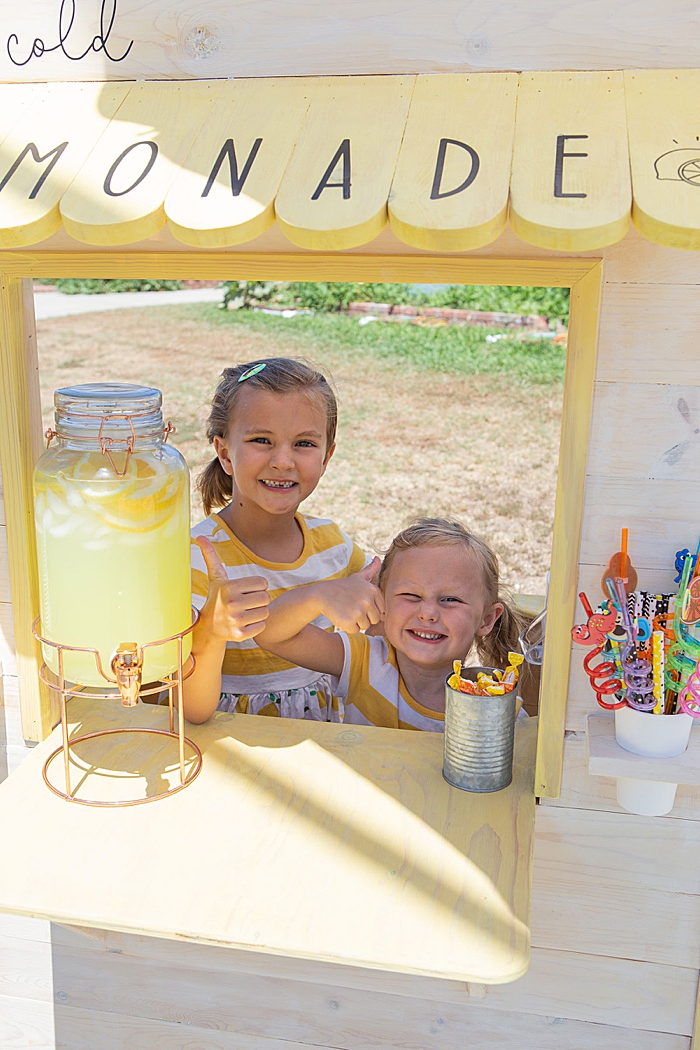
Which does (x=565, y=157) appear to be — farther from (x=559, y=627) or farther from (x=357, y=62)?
(x=559, y=627)

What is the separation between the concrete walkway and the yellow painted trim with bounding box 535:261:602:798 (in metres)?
7.49

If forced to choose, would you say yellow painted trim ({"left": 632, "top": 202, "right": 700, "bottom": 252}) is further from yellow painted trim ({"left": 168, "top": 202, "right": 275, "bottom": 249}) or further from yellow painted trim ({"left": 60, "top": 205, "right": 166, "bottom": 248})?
yellow painted trim ({"left": 60, "top": 205, "right": 166, "bottom": 248})

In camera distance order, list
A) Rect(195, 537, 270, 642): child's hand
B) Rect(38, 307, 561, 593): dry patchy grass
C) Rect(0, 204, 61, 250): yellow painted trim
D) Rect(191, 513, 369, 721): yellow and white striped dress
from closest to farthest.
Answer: Rect(0, 204, 61, 250): yellow painted trim < Rect(195, 537, 270, 642): child's hand < Rect(191, 513, 369, 721): yellow and white striped dress < Rect(38, 307, 561, 593): dry patchy grass

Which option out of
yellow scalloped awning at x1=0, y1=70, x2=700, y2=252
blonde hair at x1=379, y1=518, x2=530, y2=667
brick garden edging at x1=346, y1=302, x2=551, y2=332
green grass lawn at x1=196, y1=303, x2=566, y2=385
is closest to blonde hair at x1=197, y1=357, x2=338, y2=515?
blonde hair at x1=379, y1=518, x2=530, y2=667

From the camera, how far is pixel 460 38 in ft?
3.39

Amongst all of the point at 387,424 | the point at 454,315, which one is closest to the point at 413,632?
the point at 387,424

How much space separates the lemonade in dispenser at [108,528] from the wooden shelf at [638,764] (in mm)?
548

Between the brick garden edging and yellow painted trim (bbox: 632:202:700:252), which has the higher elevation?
the brick garden edging

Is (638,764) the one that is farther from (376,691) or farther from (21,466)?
(21,466)

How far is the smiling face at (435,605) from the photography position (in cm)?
157

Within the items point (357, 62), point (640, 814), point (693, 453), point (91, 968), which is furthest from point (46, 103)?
point (91, 968)

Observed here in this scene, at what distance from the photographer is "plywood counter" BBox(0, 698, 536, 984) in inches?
38.1

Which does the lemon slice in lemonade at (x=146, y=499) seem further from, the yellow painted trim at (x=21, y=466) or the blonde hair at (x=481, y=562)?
the blonde hair at (x=481, y=562)

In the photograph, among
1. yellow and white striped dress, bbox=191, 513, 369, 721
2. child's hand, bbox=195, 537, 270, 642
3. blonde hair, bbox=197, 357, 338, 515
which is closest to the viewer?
child's hand, bbox=195, 537, 270, 642
